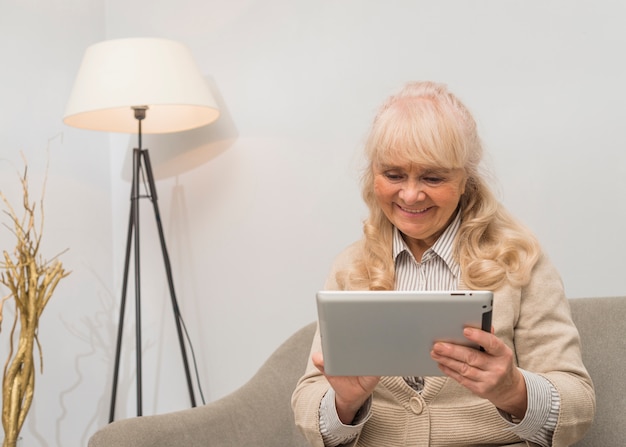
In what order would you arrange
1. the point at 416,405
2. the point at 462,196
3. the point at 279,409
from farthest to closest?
the point at 279,409
the point at 462,196
the point at 416,405

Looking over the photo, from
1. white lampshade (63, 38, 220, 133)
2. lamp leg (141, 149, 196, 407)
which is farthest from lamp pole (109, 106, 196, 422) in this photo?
white lampshade (63, 38, 220, 133)

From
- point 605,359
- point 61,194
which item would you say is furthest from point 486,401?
point 61,194

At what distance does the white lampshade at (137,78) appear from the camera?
2459mm

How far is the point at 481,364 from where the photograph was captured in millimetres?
Result: 1310

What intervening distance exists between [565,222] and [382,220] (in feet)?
2.33

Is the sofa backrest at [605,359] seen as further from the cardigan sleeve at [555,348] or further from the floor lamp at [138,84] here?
the floor lamp at [138,84]

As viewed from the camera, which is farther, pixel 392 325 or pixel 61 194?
pixel 61 194

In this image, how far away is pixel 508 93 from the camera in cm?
229

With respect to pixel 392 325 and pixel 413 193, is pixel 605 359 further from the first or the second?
pixel 392 325

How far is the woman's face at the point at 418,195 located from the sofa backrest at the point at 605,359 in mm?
467

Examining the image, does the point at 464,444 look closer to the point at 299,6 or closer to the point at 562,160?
the point at 562,160

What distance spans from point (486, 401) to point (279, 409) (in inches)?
25.2

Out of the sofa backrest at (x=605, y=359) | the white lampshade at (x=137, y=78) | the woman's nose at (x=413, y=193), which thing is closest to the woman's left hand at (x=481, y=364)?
the woman's nose at (x=413, y=193)

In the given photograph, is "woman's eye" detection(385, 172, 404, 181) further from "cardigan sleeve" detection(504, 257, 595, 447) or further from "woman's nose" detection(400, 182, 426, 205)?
"cardigan sleeve" detection(504, 257, 595, 447)
